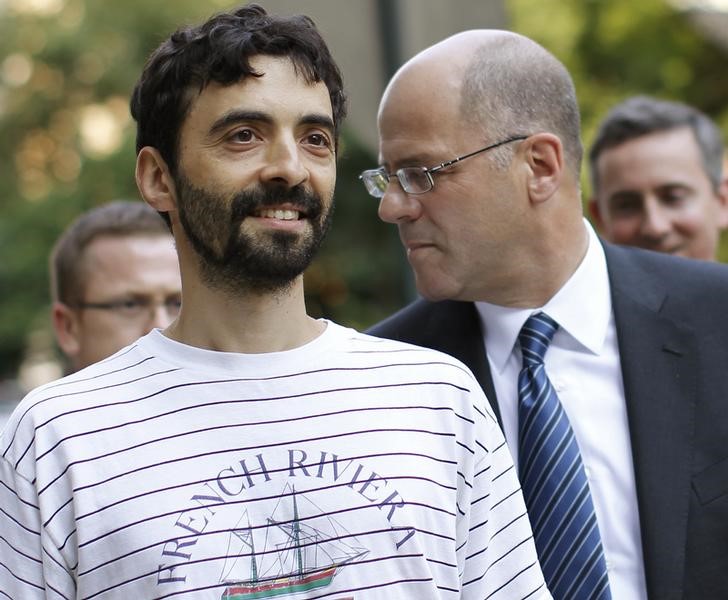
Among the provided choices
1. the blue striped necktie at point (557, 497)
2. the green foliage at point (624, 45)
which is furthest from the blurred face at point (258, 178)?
the green foliage at point (624, 45)

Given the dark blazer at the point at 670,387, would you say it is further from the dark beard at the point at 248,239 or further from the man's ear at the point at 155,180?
the man's ear at the point at 155,180

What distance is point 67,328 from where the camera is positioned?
4672 mm

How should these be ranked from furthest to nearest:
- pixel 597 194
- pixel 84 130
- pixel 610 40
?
pixel 84 130
pixel 610 40
pixel 597 194

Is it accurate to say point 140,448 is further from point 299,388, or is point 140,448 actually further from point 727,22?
point 727,22

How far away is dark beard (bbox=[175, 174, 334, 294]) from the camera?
246cm

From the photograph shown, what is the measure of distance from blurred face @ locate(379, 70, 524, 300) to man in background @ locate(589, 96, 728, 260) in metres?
1.37

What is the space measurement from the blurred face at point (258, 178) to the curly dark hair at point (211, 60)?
0.03 metres

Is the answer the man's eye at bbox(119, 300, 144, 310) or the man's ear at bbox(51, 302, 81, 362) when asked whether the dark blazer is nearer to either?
the man's eye at bbox(119, 300, 144, 310)

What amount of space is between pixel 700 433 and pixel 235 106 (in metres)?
1.55

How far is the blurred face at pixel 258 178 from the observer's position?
2.46 m

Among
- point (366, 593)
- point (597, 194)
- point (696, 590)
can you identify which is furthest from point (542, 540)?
point (597, 194)

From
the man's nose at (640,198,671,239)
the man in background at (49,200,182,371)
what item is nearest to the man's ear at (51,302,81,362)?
the man in background at (49,200,182,371)

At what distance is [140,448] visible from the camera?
2367 millimetres

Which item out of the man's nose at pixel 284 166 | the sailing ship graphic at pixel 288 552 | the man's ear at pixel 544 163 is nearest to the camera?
the sailing ship graphic at pixel 288 552
